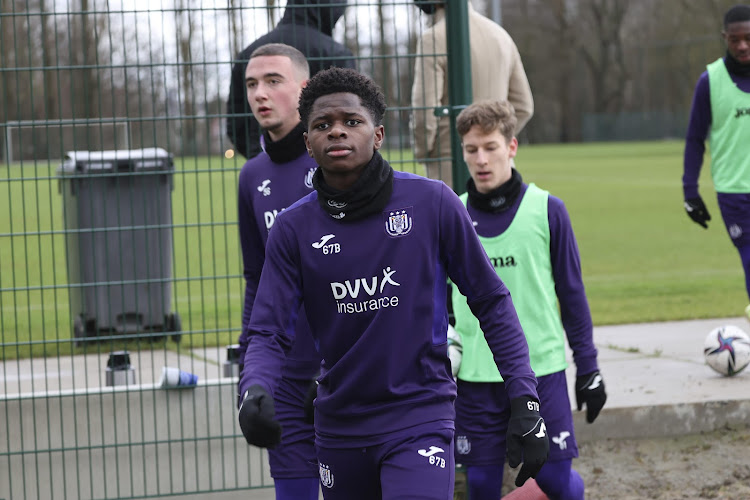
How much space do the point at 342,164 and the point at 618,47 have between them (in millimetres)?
87056

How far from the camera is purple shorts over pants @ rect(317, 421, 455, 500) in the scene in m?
3.41

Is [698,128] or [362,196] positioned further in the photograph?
[698,128]

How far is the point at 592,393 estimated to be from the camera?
470 centimetres

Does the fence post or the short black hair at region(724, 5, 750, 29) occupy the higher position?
the short black hair at region(724, 5, 750, 29)

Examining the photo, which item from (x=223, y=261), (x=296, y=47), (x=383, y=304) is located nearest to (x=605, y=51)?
(x=223, y=261)

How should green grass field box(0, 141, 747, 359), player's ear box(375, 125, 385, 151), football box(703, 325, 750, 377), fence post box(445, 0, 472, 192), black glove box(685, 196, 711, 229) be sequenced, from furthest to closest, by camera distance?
black glove box(685, 196, 711, 229), football box(703, 325, 750, 377), green grass field box(0, 141, 747, 359), fence post box(445, 0, 472, 192), player's ear box(375, 125, 385, 151)

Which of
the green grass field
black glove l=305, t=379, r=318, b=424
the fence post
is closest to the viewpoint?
black glove l=305, t=379, r=318, b=424

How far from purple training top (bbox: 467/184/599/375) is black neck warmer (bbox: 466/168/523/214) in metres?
0.03

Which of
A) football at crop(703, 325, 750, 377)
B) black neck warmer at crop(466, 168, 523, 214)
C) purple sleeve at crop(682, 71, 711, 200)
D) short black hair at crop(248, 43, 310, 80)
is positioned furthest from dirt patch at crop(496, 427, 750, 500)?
short black hair at crop(248, 43, 310, 80)

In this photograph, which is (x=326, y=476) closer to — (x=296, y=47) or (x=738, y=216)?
(x=296, y=47)

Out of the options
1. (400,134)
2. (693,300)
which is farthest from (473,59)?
(693,300)

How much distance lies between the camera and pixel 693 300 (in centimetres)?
1094

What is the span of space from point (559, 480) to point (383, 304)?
1.69 meters

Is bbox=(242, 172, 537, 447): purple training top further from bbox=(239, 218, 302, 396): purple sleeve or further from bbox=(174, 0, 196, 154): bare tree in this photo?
bbox=(174, 0, 196, 154): bare tree
